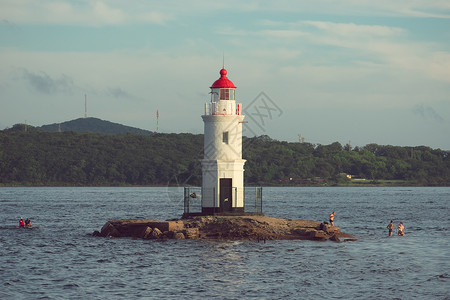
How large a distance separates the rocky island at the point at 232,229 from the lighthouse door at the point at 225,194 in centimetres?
108

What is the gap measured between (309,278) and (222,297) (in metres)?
6.48

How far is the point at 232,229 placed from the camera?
149ft

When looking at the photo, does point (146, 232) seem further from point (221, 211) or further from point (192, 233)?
point (221, 211)

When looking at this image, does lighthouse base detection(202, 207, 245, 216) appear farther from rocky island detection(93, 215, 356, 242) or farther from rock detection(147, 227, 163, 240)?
rock detection(147, 227, 163, 240)

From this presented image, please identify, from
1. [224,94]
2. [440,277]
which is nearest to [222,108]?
[224,94]

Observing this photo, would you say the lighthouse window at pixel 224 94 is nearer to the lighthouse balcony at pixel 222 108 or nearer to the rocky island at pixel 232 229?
the lighthouse balcony at pixel 222 108

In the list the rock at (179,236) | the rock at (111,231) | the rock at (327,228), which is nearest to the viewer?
the rock at (179,236)

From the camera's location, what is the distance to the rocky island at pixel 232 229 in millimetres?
45688

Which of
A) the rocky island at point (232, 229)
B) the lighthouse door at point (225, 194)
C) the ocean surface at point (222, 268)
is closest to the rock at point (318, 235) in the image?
the rocky island at point (232, 229)

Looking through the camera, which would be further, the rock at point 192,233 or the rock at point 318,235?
the rock at point 318,235

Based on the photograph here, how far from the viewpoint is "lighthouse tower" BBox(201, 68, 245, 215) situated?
1860 inches

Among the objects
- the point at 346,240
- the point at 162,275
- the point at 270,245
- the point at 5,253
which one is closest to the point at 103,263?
the point at 162,275

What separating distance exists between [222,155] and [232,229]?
17.7 ft

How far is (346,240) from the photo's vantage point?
1909 inches
